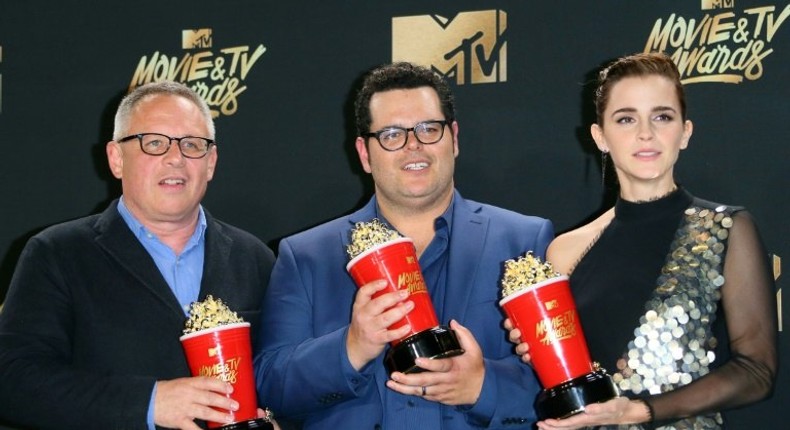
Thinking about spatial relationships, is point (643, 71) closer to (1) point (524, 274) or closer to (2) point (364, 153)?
(1) point (524, 274)

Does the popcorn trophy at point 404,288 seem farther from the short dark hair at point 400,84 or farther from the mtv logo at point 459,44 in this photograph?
the mtv logo at point 459,44

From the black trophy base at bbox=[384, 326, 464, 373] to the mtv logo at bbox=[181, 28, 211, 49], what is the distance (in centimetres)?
220

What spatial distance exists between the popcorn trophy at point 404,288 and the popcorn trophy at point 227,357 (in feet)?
1.11

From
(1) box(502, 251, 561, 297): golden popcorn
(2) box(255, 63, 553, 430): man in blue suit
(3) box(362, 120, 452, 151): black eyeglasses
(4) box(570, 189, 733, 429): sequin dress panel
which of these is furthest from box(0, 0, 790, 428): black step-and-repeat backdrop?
(1) box(502, 251, 561, 297): golden popcorn

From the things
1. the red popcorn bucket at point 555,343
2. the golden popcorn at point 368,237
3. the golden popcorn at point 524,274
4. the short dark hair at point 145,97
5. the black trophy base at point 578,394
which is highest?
the short dark hair at point 145,97

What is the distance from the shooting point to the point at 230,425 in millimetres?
2473

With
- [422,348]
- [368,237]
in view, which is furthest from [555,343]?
[368,237]

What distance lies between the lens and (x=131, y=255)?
116 inches

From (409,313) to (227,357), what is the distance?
46 cm

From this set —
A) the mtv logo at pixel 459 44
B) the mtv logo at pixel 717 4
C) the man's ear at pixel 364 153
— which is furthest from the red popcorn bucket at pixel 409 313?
the mtv logo at pixel 717 4

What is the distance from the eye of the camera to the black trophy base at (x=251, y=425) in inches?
97.3

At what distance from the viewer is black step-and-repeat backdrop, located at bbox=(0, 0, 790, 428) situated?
→ 354cm

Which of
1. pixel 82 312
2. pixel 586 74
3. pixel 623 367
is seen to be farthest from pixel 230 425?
pixel 586 74

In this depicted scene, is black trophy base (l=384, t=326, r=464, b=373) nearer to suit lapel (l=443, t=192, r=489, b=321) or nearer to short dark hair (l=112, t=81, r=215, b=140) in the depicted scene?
suit lapel (l=443, t=192, r=489, b=321)
